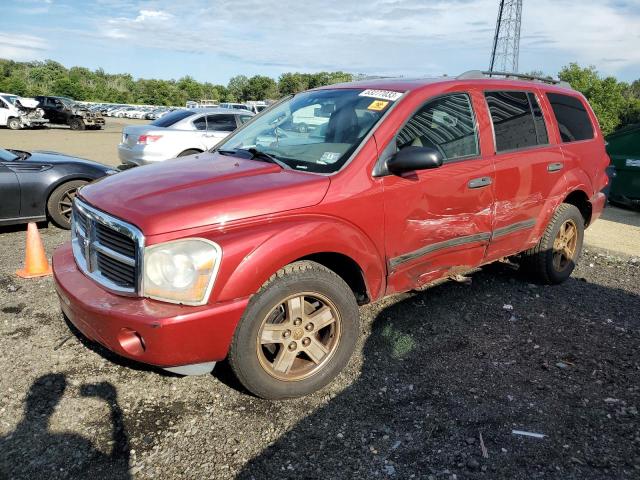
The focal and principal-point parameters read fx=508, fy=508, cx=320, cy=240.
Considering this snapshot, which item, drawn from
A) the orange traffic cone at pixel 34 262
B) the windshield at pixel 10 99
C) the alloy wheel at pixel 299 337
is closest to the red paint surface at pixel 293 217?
the alloy wheel at pixel 299 337

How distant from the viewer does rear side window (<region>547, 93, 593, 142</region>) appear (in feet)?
15.8

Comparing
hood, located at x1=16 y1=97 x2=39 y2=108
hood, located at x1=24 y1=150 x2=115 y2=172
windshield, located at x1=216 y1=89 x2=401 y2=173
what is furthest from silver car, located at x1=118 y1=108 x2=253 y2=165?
hood, located at x1=16 y1=97 x2=39 y2=108

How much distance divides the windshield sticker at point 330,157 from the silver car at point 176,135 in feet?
23.5

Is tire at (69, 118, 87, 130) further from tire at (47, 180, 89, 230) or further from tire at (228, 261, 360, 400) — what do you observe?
tire at (228, 261, 360, 400)

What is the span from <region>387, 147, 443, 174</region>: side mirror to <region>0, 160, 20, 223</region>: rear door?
17.2ft

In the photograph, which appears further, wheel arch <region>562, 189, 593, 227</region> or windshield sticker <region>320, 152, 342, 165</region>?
wheel arch <region>562, 189, 593, 227</region>

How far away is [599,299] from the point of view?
Answer: 491 centimetres

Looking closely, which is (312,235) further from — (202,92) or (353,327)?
(202,92)

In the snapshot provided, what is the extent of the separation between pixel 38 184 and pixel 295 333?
16.5 ft

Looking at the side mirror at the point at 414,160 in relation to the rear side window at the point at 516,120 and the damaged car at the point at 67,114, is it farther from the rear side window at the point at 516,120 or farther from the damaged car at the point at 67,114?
the damaged car at the point at 67,114

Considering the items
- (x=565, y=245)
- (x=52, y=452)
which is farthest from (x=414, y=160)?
(x=565, y=245)

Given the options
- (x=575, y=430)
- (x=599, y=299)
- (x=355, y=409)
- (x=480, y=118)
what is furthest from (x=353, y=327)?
(x=599, y=299)

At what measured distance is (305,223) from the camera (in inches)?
115

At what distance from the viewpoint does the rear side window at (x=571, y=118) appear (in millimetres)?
4809
